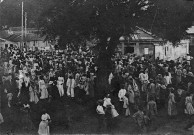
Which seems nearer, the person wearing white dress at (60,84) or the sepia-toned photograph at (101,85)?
the sepia-toned photograph at (101,85)

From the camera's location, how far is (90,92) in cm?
1902

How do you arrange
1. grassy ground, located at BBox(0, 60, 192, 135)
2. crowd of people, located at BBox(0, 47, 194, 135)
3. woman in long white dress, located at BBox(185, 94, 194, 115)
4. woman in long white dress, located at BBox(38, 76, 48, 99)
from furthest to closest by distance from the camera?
woman in long white dress, located at BBox(38, 76, 48, 99) < woman in long white dress, located at BBox(185, 94, 194, 115) < crowd of people, located at BBox(0, 47, 194, 135) < grassy ground, located at BBox(0, 60, 192, 135)

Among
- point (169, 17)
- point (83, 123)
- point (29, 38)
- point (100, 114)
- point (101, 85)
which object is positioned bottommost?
point (83, 123)

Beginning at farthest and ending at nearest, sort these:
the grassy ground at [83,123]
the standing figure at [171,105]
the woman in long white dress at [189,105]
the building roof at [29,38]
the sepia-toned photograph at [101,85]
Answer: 1. the building roof at [29,38]
2. the standing figure at [171,105]
3. the woman in long white dress at [189,105]
4. the sepia-toned photograph at [101,85]
5. the grassy ground at [83,123]

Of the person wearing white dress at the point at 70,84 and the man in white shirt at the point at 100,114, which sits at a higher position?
the person wearing white dress at the point at 70,84

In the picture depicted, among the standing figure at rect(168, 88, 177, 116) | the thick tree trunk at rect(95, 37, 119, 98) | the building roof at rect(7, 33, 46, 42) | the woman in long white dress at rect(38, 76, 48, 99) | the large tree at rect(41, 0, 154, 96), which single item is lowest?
the standing figure at rect(168, 88, 177, 116)

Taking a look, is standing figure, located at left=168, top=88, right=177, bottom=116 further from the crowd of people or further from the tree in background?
the tree in background

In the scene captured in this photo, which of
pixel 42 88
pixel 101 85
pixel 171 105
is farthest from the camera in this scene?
pixel 101 85

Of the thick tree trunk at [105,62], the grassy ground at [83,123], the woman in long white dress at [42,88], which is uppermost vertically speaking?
the thick tree trunk at [105,62]

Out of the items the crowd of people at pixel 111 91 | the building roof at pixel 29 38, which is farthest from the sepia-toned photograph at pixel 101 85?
the building roof at pixel 29 38

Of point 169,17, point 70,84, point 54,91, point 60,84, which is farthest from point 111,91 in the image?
point 169,17

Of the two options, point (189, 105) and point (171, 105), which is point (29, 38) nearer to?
point (171, 105)

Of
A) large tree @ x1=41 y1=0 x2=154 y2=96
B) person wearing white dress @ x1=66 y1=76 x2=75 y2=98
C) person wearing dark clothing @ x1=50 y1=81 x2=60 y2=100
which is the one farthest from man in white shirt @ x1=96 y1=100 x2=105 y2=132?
large tree @ x1=41 y1=0 x2=154 y2=96

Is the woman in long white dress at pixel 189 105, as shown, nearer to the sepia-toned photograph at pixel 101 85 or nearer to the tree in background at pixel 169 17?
the sepia-toned photograph at pixel 101 85
